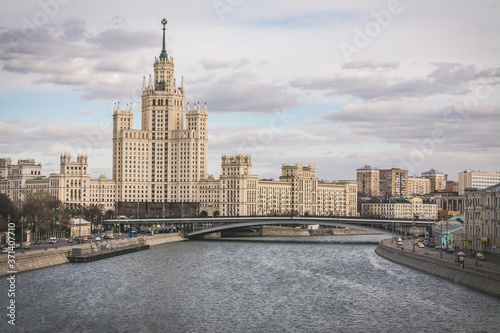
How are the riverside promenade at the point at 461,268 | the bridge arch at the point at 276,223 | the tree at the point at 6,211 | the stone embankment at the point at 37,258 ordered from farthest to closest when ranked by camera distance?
the bridge arch at the point at 276,223
the tree at the point at 6,211
the stone embankment at the point at 37,258
the riverside promenade at the point at 461,268

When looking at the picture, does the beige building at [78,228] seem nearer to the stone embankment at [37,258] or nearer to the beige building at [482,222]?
the stone embankment at [37,258]

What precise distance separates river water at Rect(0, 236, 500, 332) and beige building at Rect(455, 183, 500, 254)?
11004 mm

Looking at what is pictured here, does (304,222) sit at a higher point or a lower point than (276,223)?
higher

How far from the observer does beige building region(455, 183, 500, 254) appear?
94.4 metres

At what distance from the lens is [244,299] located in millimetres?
74125

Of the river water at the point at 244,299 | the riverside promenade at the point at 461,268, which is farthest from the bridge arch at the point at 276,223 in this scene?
the riverside promenade at the point at 461,268

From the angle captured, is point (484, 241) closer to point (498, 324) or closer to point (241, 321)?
point (498, 324)

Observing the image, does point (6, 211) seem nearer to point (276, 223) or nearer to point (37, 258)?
point (37, 258)

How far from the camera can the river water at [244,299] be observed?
200 ft

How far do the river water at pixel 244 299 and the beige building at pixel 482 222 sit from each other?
11.0 m

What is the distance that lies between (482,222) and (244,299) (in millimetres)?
41378

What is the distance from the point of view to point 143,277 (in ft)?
299

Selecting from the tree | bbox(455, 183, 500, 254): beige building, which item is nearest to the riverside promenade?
bbox(455, 183, 500, 254): beige building

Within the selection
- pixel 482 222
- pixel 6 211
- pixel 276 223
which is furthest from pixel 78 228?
pixel 482 222
